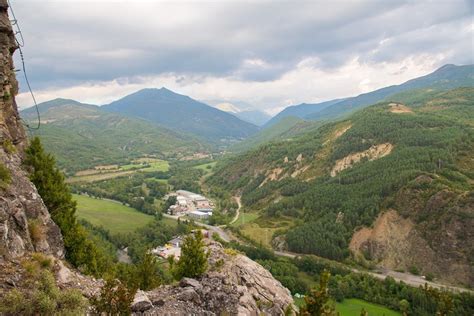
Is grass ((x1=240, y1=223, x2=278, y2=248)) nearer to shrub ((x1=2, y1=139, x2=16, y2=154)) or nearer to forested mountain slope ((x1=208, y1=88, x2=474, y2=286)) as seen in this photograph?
forested mountain slope ((x1=208, y1=88, x2=474, y2=286))

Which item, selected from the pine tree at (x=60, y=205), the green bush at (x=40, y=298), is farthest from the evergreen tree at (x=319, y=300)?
the pine tree at (x=60, y=205)

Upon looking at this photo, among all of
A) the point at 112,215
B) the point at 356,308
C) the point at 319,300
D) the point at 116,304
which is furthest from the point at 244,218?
the point at 116,304

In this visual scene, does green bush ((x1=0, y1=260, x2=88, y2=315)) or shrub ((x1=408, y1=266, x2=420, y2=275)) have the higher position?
green bush ((x1=0, y1=260, x2=88, y2=315))

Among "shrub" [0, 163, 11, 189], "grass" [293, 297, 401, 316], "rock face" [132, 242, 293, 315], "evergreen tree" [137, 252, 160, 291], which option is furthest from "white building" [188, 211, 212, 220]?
"shrub" [0, 163, 11, 189]

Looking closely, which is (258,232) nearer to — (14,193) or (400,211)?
(400,211)

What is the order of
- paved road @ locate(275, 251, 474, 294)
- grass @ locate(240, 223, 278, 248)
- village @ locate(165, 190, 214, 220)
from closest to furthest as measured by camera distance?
1. paved road @ locate(275, 251, 474, 294)
2. grass @ locate(240, 223, 278, 248)
3. village @ locate(165, 190, 214, 220)

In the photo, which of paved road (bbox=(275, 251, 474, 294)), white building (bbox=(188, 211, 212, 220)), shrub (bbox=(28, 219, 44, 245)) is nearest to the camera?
shrub (bbox=(28, 219, 44, 245))
